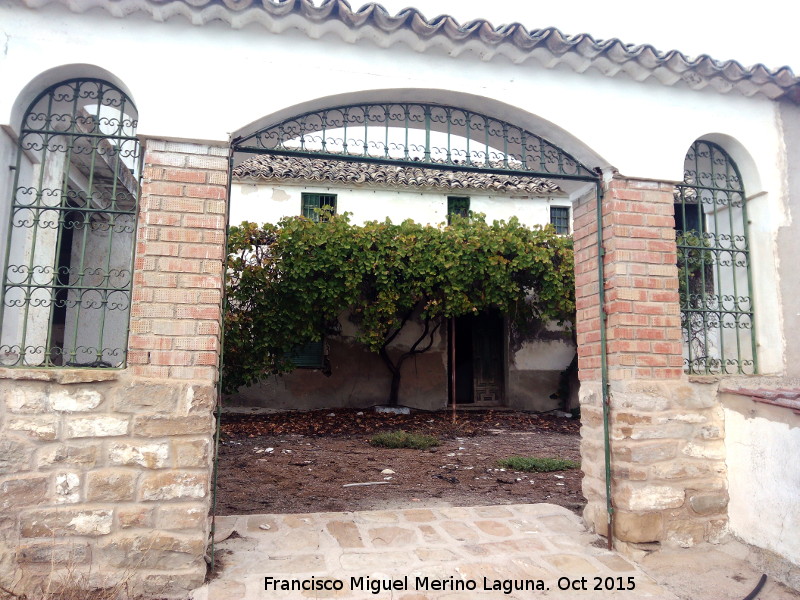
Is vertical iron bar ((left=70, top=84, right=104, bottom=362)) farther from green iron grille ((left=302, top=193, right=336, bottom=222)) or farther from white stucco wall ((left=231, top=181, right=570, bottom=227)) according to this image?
green iron grille ((left=302, top=193, right=336, bottom=222))

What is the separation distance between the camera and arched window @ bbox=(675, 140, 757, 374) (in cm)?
423

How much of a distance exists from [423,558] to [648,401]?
1.83 m

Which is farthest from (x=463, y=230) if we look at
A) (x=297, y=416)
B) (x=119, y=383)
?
(x=119, y=383)

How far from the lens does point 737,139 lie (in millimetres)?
4254

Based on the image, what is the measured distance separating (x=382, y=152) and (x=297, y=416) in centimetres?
766

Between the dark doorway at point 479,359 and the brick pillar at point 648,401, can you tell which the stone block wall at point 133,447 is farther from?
the dark doorway at point 479,359

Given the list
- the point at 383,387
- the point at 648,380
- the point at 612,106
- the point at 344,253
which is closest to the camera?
the point at 648,380

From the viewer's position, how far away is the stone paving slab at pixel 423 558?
10.5 ft

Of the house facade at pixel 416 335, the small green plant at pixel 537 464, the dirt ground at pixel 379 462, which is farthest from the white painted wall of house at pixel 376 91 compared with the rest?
the house facade at pixel 416 335

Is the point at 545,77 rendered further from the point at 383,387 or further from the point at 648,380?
the point at 383,387

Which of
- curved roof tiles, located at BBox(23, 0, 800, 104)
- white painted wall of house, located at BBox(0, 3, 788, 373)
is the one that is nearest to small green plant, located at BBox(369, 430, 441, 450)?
white painted wall of house, located at BBox(0, 3, 788, 373)

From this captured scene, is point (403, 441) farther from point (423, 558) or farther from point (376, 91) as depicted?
point (376, 91)

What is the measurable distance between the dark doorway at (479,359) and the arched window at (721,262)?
26.0ft

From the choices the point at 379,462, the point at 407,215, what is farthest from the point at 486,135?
the point at 407,215
